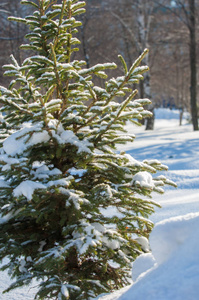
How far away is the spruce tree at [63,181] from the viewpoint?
86.6 inches

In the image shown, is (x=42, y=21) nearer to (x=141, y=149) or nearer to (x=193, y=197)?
(x=193, y=197)

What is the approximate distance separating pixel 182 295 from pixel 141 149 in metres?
7.69

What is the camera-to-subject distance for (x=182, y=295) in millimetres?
1502

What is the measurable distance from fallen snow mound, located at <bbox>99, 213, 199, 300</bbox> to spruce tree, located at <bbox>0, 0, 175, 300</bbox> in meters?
0.46


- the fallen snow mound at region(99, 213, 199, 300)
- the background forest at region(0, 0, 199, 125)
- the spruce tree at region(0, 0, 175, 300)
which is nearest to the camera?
the fallen snow mound at region(99, 213, 199, 300)

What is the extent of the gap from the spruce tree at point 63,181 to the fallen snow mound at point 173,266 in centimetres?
46

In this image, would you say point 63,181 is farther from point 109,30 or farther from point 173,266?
point 109,30

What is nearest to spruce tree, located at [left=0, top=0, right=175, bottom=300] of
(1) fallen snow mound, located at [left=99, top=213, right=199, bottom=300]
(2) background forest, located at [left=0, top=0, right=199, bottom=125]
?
(1) fallen snow mound, located at [left=99, top=213, right=199, bottom=300]

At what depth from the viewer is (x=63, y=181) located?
83.4 inches

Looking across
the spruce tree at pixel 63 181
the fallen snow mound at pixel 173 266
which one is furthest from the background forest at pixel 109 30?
the fallen snow mound at pixel 173 266

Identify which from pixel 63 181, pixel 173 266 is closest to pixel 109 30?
pixel 63 181

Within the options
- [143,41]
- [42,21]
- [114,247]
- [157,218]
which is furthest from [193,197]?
[143,41]

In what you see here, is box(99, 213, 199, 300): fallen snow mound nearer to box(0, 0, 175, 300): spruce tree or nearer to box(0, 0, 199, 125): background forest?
box(0, 0, 175, 300): spruce tree

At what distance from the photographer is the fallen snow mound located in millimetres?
1543
